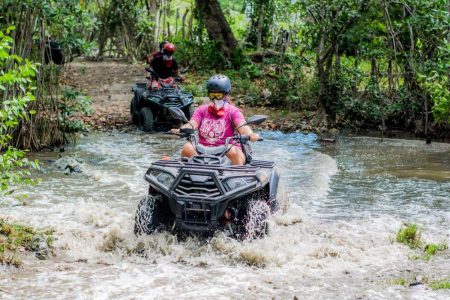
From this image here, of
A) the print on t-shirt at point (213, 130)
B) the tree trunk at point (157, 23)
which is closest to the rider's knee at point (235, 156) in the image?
the print on t-shirt at point (213, 130)

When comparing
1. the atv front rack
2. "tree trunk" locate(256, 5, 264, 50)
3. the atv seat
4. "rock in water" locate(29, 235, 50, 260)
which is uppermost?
"tree trunk" locate(256, 5, 264, 50)

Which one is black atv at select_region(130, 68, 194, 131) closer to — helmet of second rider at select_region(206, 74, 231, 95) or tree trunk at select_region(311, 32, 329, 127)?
tree trunk at select_region(311, 32, 329, 127)

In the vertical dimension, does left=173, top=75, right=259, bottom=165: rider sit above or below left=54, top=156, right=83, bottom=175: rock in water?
above

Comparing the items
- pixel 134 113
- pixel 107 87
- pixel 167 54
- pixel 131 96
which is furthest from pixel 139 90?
pixel 107 87

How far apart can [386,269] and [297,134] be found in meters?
9.43

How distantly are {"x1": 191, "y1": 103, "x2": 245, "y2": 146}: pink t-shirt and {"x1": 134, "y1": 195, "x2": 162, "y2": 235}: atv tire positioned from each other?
1271 mm

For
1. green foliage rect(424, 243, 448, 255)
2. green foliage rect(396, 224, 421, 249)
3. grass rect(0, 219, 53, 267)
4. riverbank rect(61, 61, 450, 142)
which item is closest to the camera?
grass rect(0, 219, 53, 267)

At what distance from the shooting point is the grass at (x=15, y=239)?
261 inches

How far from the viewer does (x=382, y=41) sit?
15.6m

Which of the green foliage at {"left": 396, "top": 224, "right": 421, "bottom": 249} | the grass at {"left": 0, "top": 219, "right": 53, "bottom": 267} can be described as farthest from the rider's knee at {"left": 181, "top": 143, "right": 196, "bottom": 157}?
the green foliage at {"left": 396, "top": 224, "right": 421, "bottom": 249}

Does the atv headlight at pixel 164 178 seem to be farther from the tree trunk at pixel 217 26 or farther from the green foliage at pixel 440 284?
the tree trunk at pixel 217 26

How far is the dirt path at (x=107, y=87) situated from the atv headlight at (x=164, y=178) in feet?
27.8

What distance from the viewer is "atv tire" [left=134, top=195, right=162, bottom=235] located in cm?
731

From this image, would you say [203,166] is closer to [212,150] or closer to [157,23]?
[212,150]
